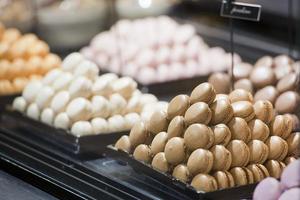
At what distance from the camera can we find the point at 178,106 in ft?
9.62

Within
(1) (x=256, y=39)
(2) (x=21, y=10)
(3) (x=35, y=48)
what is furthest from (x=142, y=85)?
(1) (x=256, y=39)

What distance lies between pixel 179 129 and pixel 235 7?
24.8 inches

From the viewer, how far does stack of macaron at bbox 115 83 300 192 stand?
2783mm

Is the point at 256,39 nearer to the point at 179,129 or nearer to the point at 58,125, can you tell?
the point at 58,125

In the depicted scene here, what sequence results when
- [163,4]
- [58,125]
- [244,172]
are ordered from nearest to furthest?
[244,172]
[58,125]
[163,4]

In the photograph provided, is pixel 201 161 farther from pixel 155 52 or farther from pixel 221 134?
pixel 155 52

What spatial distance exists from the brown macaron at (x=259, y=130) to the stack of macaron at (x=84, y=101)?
598mm

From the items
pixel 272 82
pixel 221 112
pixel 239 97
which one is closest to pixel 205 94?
pixel 221 112

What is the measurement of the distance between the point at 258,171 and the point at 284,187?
0.43 meters

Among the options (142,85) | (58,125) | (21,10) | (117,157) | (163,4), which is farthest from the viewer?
(163,4)

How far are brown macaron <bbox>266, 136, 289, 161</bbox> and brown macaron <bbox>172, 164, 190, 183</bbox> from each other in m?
0.30

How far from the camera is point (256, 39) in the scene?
17.4 feet

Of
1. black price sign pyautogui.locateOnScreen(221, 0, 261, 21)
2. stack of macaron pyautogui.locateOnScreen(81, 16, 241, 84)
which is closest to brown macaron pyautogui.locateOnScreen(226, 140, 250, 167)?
black price sign pyautogui.locateOnScreen(221, 0, 261, 21)

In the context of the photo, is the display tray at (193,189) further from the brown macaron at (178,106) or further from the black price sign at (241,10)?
the black price sign at (241,10)
